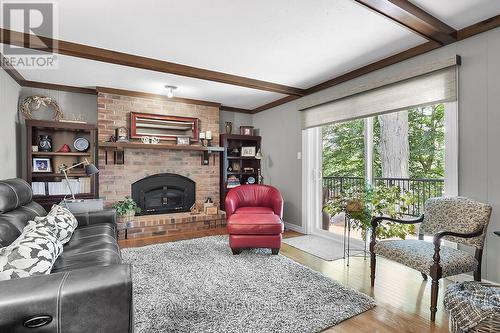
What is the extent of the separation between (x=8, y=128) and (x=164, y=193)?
7.39ft

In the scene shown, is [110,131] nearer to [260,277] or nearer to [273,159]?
[273,159]

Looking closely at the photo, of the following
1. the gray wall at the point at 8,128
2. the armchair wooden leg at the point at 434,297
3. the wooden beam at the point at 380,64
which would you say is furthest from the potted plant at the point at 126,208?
the armchair wooden leg at the point at 434,297

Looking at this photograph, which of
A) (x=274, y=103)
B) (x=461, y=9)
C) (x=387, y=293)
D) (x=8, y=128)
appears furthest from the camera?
(x=274, y=103)

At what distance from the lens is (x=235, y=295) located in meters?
2.15

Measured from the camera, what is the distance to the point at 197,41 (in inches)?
104

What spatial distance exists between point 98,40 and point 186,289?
2534mm

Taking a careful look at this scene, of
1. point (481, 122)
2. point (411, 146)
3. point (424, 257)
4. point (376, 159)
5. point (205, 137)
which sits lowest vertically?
point (424, 257)

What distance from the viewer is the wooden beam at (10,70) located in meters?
3.04

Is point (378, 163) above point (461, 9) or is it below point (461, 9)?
below

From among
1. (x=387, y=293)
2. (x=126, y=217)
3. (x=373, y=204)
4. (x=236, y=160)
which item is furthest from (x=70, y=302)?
(x=236, y=160)

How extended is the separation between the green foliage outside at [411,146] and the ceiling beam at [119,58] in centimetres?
132

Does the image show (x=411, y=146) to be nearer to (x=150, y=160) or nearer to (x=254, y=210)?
(x=254, y=210)

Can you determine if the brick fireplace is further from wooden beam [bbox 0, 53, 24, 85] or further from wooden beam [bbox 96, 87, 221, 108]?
wooden beam [bbox 0, 53, 24, 85]

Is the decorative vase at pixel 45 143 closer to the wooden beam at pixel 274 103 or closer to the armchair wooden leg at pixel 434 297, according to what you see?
the wooden beam at pixel 274 103
